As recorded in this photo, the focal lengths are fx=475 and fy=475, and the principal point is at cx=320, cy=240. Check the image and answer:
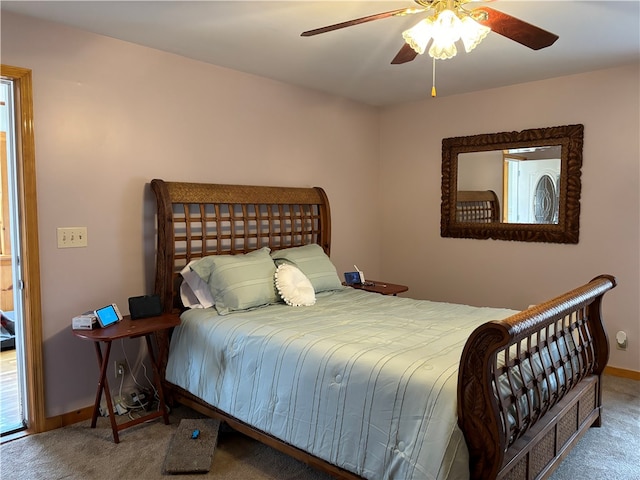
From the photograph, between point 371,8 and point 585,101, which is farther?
point 585,101

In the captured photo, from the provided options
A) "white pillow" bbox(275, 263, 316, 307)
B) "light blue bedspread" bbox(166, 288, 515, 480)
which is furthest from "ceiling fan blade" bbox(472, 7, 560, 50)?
"white pillow" bbox(275, 263, 316, 307)

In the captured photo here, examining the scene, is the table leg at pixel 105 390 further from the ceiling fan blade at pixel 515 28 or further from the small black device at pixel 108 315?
the ceiling fan blade at pixel 515 28

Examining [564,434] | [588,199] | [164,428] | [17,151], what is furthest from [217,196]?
[588,199]

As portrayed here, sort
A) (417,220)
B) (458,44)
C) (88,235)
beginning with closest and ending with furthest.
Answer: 1. (88,235)
2. (458,44)
3. (417,220)

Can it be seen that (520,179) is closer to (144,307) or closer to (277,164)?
(277,164)

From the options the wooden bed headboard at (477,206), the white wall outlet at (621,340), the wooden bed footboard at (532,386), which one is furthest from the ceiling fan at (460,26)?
the white wall outlet at (621,340)

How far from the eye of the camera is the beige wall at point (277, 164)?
280cm

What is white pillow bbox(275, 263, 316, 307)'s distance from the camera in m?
3.15

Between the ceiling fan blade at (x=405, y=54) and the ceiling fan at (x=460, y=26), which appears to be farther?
the ceiling fan blade at (x=405, y=54)

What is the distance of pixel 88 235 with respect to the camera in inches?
115

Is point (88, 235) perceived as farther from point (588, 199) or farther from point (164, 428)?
point (588, 199)

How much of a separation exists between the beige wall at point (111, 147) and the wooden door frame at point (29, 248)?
0.04 metres

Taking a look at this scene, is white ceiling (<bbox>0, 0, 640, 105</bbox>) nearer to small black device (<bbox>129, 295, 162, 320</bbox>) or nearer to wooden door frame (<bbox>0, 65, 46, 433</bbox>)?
wooden door frame (<bbox>0, 65, 46, 433</bbox>)

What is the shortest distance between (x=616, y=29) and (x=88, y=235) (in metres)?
3.37
